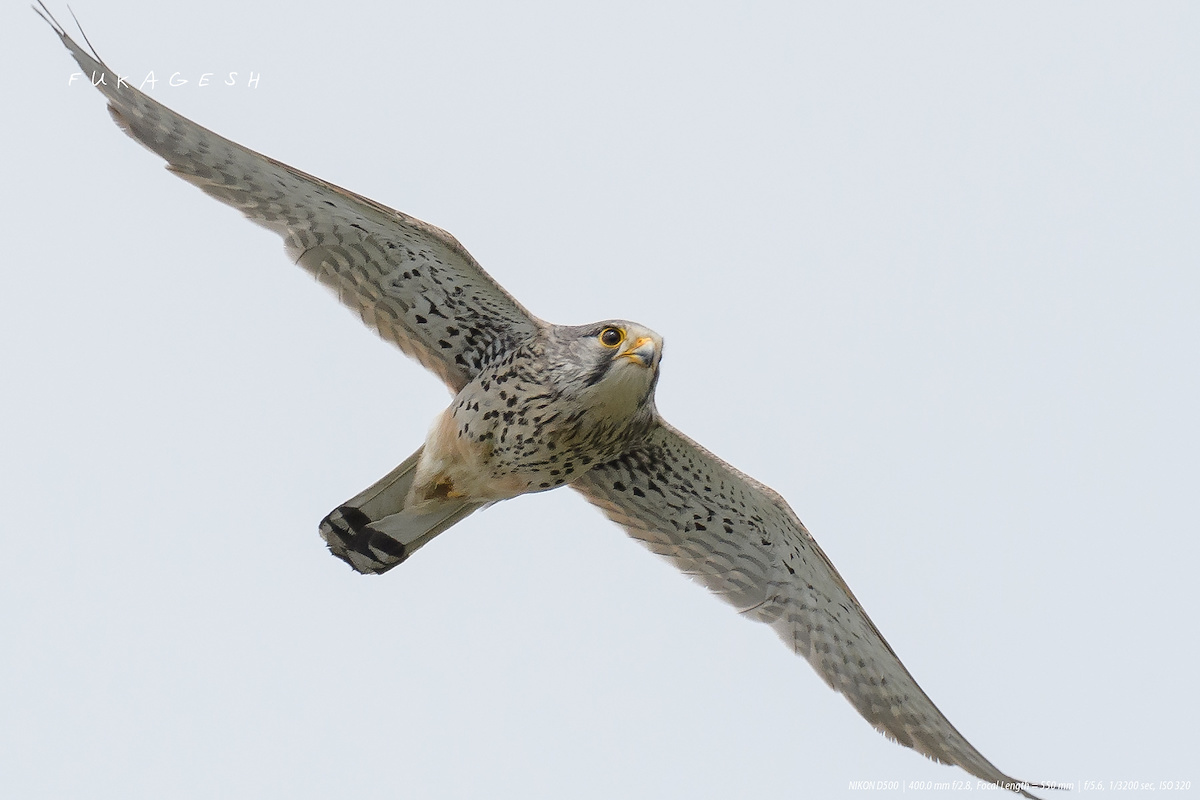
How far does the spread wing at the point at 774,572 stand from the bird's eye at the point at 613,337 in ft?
4.32

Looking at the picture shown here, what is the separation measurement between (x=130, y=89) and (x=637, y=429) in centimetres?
342

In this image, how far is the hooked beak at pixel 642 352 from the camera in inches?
306

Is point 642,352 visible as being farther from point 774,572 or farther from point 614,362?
point 774,572

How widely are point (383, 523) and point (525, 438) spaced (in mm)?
1261

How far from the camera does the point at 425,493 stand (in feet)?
28.7

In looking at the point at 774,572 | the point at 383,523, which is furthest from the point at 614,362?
the point at 774,572

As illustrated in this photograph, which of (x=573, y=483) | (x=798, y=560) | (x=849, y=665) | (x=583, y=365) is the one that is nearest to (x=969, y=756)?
(x=849, y=665)

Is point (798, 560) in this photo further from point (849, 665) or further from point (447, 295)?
point (447, 295)

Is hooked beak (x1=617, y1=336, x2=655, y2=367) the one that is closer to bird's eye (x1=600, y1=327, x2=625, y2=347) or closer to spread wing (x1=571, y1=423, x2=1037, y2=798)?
bird's eye (x1=600, y1=327, x2=625, y2=347)

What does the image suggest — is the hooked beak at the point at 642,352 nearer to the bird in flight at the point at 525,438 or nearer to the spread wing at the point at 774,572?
the bird in flight at the point at 525,438

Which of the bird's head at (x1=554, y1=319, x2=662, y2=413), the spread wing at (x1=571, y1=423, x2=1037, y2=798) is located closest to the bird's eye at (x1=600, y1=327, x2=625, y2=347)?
the bird's head at (x1=554, y1=319, x2=662, y2=413)

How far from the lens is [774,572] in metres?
9.35

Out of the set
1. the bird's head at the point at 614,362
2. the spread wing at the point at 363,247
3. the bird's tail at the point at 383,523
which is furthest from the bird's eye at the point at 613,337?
the bird's tail at the point at 383,523

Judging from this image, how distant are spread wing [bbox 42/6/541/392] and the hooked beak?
2.99ft
